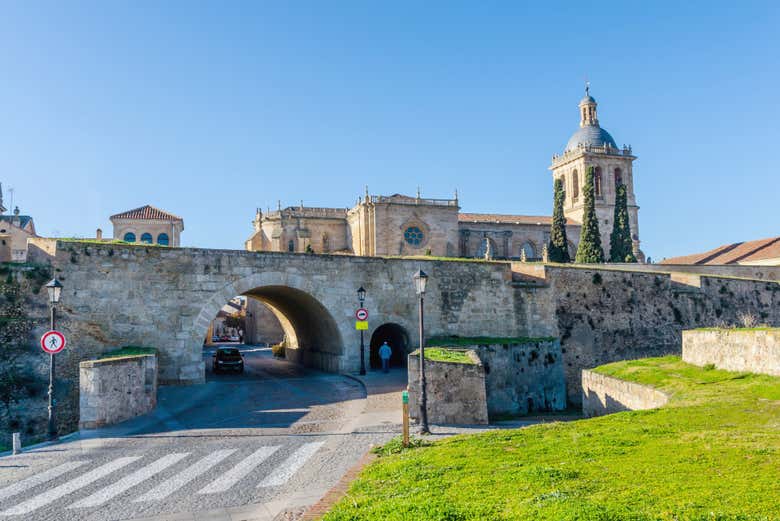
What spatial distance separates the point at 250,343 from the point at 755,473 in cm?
5268

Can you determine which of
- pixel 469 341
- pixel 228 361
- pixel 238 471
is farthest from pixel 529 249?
pixel 238 471

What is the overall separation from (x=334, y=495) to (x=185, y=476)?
11.1ft

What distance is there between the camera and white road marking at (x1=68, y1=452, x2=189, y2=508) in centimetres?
938

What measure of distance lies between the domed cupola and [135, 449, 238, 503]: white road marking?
6832 cm

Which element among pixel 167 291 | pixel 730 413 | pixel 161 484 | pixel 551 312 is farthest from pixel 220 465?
pixel 551 312

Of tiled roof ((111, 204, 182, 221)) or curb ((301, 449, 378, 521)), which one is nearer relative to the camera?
curb ((301, 449, 378, 521))

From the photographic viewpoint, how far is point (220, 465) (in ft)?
37.6

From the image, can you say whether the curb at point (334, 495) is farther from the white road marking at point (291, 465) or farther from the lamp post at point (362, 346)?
the lamp post at point (362, 346)

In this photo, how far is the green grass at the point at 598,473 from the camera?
6805 millimetres

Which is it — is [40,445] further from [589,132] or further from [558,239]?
[589,132]

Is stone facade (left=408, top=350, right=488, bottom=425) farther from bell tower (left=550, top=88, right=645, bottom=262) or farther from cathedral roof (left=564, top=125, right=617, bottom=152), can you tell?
cathedral roof (left=564, top=125, right=617, bottom=152)

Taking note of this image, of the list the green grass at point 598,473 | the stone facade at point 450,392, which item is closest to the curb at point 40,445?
the green grass at point 598,473

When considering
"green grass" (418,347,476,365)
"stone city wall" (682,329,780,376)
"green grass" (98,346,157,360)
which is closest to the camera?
"stone city wall" (682,329,780,376)

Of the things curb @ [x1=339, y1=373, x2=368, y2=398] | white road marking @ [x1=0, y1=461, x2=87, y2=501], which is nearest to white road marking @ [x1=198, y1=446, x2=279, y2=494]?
white road marking @ [x1=0, y1=461, x2=87, y2=501]
